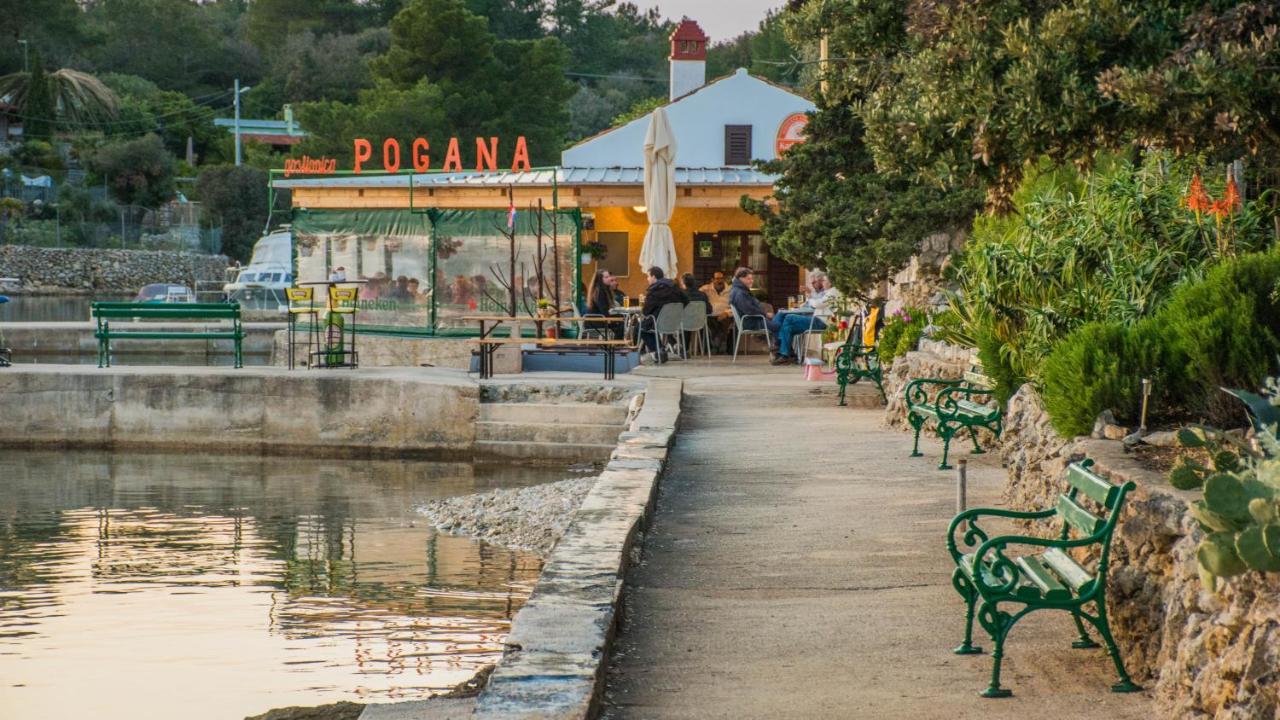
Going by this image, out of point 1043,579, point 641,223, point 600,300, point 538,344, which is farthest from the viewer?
point 641,223

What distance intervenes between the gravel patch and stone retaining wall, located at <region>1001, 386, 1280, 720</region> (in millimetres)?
5372

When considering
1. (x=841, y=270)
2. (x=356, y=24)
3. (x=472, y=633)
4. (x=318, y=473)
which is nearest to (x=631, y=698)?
(x=472, y=633)

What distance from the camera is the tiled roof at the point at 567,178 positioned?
1029 inches

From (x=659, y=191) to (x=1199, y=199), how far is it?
585 inches

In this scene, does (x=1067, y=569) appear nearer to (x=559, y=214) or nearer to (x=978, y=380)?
(x=978, y=380)

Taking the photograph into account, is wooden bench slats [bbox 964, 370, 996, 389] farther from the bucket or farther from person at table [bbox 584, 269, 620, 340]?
person at table [bbox 584, 269, 620, 340]

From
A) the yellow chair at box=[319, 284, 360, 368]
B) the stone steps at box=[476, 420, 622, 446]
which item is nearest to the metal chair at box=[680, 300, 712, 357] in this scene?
the yellow chair at box=[319, 284, 360, 368]

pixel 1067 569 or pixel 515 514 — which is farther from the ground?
pixel 1067 569

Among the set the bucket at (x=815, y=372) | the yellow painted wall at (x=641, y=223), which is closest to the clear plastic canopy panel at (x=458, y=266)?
the bucket at (x=815, y=372)

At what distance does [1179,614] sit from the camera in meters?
5.48

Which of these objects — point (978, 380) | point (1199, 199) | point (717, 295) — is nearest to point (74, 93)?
Result: point (717, 295)

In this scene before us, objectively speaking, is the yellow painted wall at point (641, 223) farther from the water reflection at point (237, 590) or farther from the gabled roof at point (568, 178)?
the water reflection at point (237, 590)

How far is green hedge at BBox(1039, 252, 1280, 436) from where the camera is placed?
738cm

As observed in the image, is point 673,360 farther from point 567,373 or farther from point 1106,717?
point 1106,717
